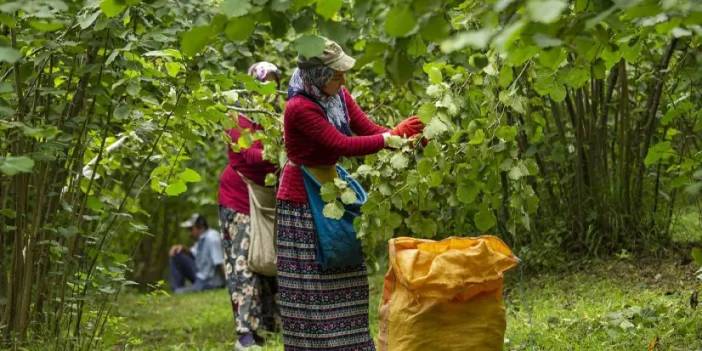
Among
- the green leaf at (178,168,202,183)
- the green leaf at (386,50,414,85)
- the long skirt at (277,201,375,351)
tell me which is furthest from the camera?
the green leaf at (178,168,202,183)

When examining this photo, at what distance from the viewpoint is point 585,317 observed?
575 cm

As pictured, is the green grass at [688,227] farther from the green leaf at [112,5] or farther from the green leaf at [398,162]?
the green leaf at [112,5]

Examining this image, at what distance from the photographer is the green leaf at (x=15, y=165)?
2925 mm

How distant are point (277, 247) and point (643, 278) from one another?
2.83 meters

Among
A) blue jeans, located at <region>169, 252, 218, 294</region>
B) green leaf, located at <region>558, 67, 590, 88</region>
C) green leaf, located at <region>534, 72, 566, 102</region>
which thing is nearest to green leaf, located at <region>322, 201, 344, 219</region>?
green leaf, located at <region>534, 72, 566, 102</region>

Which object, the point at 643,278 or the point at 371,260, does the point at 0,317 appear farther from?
the point at 643,278

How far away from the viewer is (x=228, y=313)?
392 inches

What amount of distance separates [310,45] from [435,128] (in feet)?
4.50

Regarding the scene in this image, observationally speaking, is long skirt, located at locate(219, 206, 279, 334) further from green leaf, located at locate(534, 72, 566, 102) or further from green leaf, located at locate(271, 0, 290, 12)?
green leaf, located at locate(271, 0, 290, 12)

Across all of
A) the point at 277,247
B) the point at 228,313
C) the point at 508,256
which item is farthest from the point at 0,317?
the point at 228,313

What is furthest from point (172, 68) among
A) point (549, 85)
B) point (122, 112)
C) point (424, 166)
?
point (549, 85)

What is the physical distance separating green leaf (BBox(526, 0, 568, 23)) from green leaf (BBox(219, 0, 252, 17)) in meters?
0.83

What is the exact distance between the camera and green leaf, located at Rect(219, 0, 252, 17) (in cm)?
277

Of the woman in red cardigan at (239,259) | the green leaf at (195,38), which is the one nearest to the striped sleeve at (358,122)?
the woman in red cardigan at (239,259)
